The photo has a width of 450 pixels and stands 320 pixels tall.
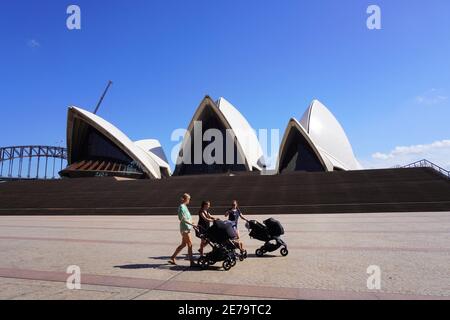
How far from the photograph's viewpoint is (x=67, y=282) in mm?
4605

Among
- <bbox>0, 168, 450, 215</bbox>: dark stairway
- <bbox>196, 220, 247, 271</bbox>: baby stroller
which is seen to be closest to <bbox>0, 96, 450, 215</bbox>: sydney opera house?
<bbox>0, 168, 450, 215</bbox>: dark stairway

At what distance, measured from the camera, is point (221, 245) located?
559cm

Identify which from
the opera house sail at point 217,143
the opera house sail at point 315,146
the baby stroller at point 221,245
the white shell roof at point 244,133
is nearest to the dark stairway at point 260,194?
the baby stroller at point 221,245

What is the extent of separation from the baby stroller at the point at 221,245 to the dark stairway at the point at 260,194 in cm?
1095

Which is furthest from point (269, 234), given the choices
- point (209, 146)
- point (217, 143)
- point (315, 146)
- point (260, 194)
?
point (209, 146)

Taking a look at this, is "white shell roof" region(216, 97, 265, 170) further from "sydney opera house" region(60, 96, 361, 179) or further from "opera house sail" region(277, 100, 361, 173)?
"opera house sail" region(277, 100, 361, 173)

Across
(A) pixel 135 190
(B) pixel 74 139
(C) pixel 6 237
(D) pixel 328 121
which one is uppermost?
(D) pixel 328 121

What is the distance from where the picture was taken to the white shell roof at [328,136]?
123 ft

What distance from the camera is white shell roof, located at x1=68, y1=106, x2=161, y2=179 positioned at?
36.8 m

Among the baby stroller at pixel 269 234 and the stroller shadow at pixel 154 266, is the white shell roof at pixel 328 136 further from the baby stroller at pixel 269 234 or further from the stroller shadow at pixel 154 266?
the stroller shadow at pixel 154 266

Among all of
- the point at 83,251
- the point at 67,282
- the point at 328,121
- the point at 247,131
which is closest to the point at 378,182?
the point at 83,251

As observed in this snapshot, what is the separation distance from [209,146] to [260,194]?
25526 mm
